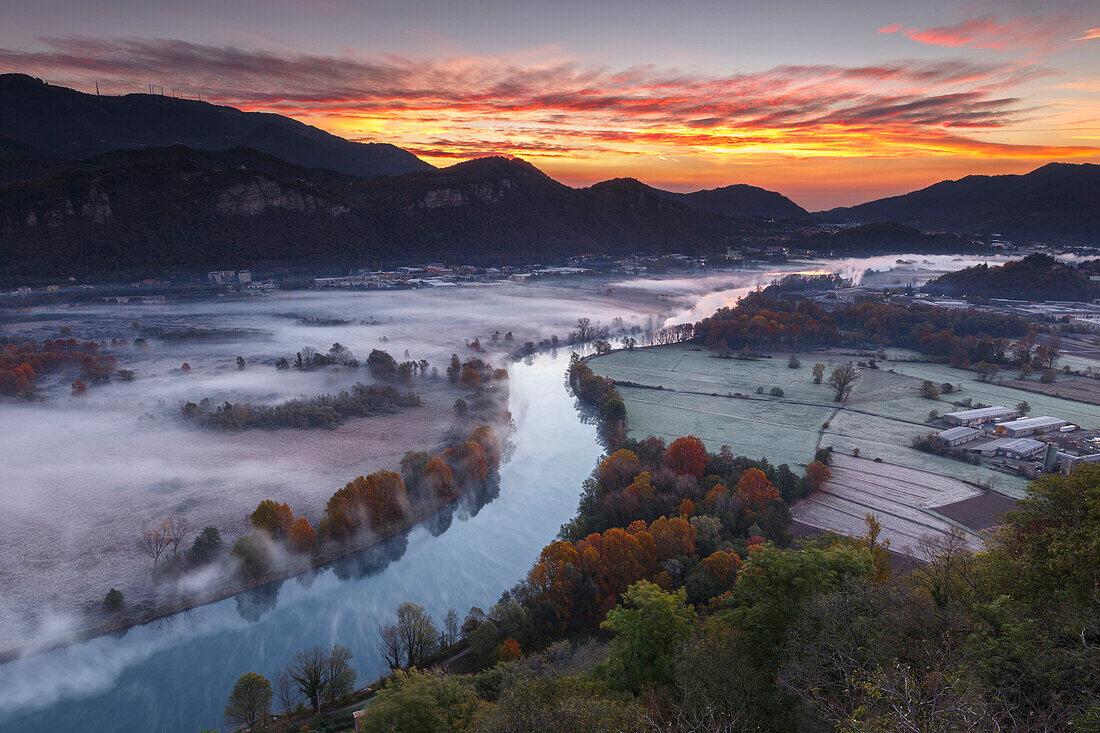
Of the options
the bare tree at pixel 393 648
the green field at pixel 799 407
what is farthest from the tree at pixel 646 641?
the green field at pixel 799 407

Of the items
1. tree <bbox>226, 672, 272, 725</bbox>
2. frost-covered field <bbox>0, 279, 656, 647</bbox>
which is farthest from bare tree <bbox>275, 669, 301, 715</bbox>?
frost-covered field <bbox>0, 279, 656, 647</bbox>

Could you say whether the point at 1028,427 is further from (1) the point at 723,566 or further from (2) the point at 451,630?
(2) the point at 451,630

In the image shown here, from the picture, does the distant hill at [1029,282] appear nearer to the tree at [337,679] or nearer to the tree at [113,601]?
the tree at [337,679]

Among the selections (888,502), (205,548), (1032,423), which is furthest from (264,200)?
(1032,423)

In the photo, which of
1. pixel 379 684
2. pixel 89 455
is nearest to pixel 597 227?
pixel 89 455

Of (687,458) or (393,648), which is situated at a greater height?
(687,458)
